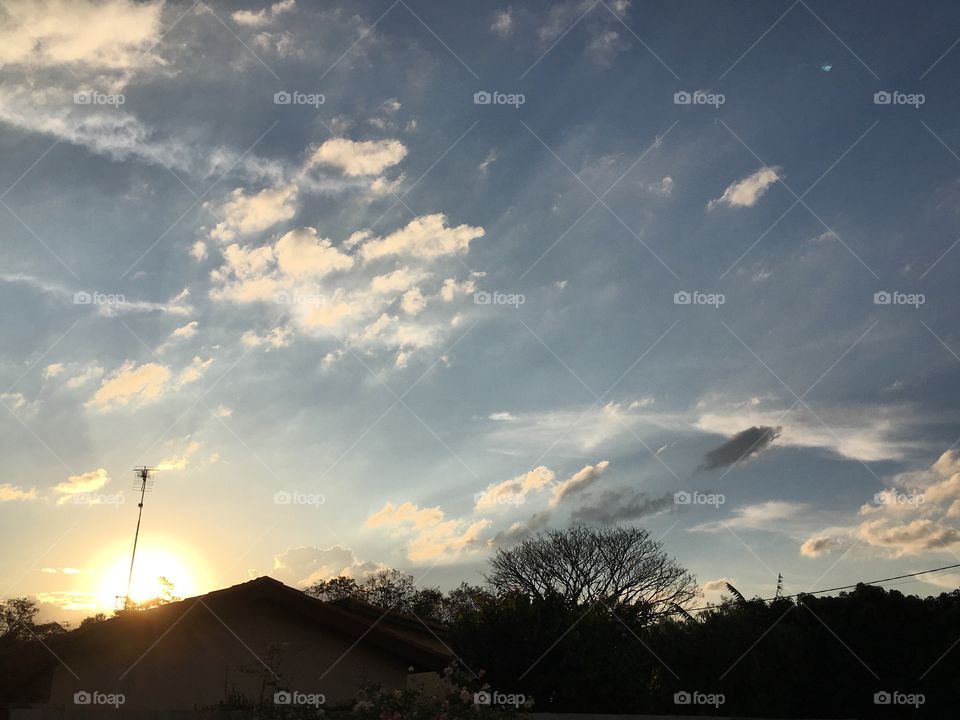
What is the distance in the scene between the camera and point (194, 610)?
18.2 meters

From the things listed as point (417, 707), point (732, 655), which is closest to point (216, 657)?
point (417, 707)

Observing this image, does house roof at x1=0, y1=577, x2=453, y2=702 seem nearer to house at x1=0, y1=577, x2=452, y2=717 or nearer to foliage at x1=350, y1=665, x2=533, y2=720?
house at x1=0, y1=577, x2=452, y2=717

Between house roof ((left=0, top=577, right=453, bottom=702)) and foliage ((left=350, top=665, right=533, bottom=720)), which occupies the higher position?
house roof ((left=0, top=577, right=453, bottom=702))

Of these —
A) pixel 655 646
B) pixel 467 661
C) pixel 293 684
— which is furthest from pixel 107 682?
pixel 655 646

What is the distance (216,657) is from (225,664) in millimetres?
247

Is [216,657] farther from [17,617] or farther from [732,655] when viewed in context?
[17,617]

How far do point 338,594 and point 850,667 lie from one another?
43796 mm

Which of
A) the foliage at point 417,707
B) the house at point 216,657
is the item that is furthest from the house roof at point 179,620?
the foliage at point 417,707

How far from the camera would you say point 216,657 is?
59.6 feet

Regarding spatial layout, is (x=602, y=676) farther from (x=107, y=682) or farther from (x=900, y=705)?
(x=900, y=705)

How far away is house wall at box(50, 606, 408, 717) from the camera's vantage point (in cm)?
1717

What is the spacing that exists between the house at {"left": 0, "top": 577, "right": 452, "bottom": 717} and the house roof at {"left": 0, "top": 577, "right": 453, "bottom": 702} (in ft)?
0.07

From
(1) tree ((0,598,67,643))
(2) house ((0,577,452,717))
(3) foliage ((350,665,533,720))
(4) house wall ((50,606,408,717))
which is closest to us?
(3) foliage ((350,665,533,720))

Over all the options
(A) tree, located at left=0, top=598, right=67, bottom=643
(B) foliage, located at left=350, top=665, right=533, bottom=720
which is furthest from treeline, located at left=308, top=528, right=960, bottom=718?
(A) tree, located at left=0, top=598, right=67, bottom=643
